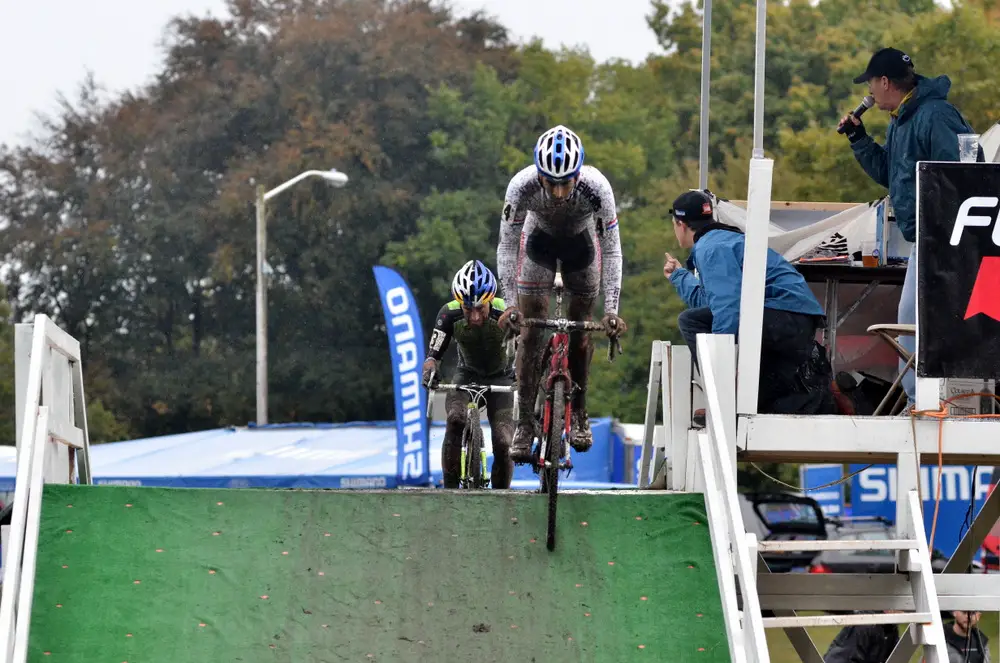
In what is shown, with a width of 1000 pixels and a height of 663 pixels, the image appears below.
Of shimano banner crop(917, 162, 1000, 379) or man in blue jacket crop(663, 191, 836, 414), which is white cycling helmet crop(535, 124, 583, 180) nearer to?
man in blue jacket crop(663, 191, 836, 414)

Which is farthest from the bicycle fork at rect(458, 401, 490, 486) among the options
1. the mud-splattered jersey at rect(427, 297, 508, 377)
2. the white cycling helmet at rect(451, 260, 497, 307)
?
the white cycling helmet at rect(451, 260, 497, 307)

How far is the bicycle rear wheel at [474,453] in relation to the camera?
13328 millimetres

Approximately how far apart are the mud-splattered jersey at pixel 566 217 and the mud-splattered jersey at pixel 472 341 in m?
2.63

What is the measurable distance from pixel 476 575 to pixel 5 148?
52.6 m

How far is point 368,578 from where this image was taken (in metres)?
8.75

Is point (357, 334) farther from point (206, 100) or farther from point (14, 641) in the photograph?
point (14, 641)

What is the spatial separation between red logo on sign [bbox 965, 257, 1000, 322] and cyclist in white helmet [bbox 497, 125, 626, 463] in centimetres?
202

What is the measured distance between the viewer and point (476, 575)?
8797mm

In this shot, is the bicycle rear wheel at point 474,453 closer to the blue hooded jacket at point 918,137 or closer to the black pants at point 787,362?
the black pants at point 787,362

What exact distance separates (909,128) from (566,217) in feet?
6.86

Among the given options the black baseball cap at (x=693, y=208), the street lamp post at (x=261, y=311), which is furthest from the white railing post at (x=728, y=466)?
the street lamp post at (x=261, y=311)

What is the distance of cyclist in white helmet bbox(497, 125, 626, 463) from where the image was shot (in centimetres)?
1017

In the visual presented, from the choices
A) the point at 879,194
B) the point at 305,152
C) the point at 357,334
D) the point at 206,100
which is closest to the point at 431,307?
the point at 357,334

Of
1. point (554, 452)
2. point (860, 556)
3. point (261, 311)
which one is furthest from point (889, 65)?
point (261, 311)
